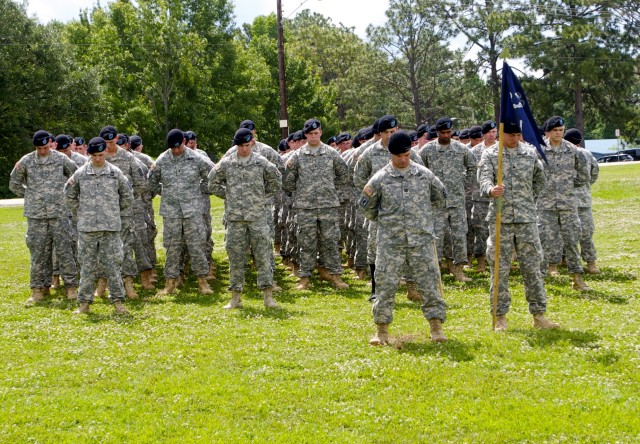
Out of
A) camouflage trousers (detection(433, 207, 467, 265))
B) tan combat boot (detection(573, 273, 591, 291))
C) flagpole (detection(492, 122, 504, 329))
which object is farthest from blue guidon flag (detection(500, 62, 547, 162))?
camouflage trousers (detection(433, 207, 467, 265))

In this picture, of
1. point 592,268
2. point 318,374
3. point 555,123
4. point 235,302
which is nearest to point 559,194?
point 555,123

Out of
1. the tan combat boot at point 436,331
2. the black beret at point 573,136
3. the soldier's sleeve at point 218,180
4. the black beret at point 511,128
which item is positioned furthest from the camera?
the black beret at point 573,136

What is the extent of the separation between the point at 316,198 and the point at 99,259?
3584 mm

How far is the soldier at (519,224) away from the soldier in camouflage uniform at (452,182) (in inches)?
137

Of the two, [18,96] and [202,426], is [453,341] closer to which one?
[202,426]

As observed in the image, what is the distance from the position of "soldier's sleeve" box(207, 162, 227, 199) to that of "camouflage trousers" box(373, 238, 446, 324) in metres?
3.51

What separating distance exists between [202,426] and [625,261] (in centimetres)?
1019

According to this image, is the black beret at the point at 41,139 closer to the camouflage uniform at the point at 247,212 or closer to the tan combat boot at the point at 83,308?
the tan combat boot at the point at 83,308

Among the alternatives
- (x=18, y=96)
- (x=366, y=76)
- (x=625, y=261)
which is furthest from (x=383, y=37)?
(x=625, y=261)

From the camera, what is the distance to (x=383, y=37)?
202 ft

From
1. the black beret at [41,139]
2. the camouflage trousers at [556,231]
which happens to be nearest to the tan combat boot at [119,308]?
the black beret at [41,139]

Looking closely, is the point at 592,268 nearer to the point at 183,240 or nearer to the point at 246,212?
the point at 246,212

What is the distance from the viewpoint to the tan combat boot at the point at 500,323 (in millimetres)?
9328

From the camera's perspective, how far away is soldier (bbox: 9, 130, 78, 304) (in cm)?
1212
